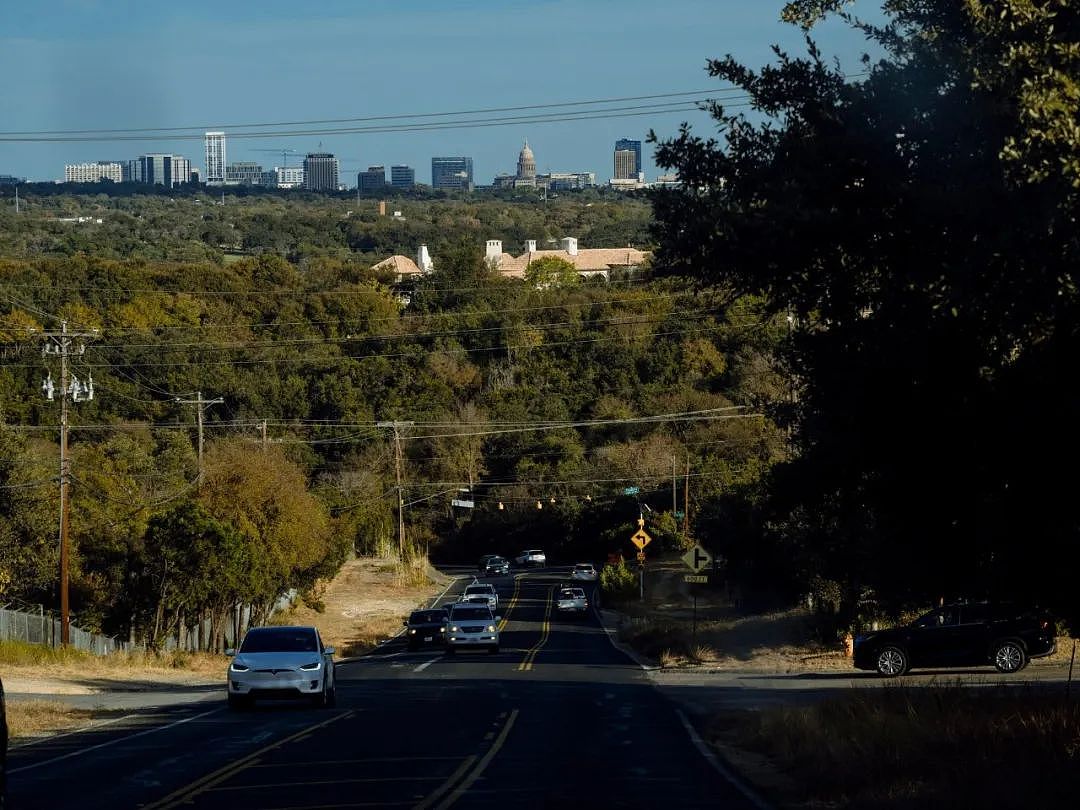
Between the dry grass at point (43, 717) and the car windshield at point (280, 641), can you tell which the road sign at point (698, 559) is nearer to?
the car windshield at point (280, 641)

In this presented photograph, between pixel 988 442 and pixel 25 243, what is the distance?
131752mm

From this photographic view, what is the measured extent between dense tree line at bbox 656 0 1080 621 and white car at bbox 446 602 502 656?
3235cm

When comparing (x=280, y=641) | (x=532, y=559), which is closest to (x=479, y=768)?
(x=280, y=641)

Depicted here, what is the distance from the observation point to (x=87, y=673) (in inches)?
1532

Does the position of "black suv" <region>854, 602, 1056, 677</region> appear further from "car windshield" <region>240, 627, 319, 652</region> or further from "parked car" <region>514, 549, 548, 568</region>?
"parked car" <region>514, 549, 548, 568</region>

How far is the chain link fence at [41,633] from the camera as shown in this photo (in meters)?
42.4

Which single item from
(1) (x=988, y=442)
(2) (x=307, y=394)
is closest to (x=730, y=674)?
(1) (x=988, y=442)

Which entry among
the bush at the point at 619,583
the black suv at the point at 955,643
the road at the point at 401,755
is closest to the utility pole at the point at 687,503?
the bush at the point at 619,583

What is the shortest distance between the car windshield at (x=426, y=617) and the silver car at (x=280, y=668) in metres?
25.9

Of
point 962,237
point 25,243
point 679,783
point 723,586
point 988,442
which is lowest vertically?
point 723,586

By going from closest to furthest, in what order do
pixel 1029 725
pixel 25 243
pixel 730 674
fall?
pixel 1029 725 < pixel 730 674 < pixel 25 243

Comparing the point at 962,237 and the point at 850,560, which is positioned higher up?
the point at 962,237

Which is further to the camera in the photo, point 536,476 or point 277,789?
point 536,476

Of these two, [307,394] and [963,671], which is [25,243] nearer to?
[307,394]
